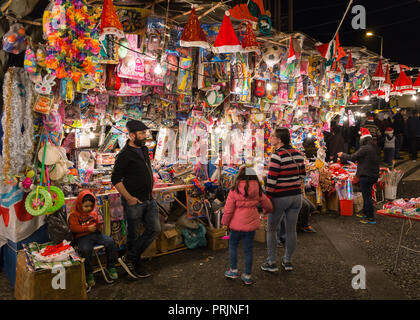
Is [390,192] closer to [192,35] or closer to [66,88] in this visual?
[192,35]

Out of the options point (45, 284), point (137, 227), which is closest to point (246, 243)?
point (137, 227)

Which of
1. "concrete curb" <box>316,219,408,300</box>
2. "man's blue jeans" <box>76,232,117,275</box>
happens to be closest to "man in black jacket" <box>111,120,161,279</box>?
"man's blue jeans" <box>76,232,117,275</box>

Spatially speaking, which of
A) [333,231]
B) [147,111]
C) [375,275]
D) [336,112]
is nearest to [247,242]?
[375,275]

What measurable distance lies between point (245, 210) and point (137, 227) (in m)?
1.32

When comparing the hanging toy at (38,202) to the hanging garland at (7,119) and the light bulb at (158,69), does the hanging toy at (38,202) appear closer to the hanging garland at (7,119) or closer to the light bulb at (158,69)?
the hanging garland at (7,119)

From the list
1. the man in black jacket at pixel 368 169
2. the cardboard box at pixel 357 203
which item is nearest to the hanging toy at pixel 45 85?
the man in black jacket at pixel 368 169

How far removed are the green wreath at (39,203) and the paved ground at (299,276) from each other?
3.05ft

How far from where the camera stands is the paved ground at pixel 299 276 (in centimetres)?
348

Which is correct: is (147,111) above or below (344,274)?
above

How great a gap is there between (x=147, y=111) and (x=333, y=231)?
4132mm

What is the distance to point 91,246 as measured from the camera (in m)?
3.68

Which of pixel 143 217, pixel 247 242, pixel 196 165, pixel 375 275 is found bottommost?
pixel 375 275
